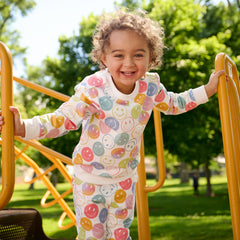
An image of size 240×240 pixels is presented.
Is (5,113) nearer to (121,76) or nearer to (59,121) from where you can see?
(59,121)

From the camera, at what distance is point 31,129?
3.90 ft

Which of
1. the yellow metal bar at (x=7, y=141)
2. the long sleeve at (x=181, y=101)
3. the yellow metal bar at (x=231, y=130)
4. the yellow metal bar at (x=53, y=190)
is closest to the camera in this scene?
the yellow metal bar at (x=7, y=141)

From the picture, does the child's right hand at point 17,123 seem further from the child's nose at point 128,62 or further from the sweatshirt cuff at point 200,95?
the sweatshirt cuff at point 200,95

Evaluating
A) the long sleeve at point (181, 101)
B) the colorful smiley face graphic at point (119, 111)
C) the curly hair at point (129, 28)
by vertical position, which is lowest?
the colorful smiley face graphic at point (119, 111)

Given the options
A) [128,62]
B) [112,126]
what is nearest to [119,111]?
[112,126]

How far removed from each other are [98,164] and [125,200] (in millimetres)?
186

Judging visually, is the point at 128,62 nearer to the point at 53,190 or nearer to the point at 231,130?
the point at 231,130

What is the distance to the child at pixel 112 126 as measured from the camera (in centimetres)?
141

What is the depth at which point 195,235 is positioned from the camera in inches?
254

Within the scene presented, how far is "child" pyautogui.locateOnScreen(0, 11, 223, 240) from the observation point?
141 centimetres

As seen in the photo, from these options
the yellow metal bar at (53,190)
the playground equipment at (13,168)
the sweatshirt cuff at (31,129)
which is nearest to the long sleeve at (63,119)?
the sweatshirt cuff at (31,129)

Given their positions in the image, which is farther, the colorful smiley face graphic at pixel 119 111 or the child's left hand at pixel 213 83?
the child's left hand at pixel 213 83

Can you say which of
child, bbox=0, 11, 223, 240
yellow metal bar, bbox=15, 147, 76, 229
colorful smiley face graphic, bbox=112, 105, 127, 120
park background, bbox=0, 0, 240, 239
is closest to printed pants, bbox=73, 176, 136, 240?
child, bbox=0, 11, 223, 240

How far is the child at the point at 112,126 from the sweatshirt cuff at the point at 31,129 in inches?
7.1
